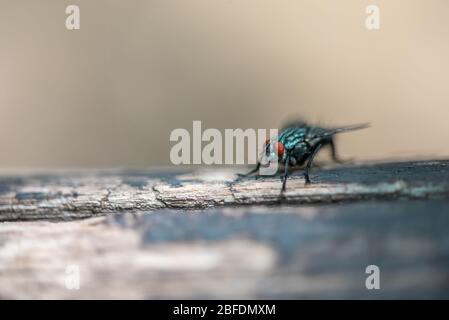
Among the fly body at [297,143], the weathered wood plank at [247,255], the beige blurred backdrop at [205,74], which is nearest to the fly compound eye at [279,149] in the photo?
the fly body at [297,143]

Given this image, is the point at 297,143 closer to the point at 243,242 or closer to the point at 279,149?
the point at 279,149

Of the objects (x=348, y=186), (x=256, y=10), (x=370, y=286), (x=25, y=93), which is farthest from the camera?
(x=256, y=10)

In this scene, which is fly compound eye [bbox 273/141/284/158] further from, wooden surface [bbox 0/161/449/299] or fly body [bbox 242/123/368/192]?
wooden surface [bbox 0/161/449/299]

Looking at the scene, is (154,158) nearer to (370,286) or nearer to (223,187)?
(223,187)

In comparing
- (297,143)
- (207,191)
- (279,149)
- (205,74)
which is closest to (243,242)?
(207,191)

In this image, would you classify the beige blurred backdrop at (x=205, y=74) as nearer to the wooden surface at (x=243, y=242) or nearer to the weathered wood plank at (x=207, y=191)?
the weathered wood plank at (x=207, y=191)

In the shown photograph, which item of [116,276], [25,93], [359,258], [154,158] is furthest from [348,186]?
[25,93]
